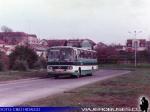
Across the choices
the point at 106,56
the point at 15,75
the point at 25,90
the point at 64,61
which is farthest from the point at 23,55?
the point at 106,56

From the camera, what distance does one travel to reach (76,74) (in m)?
40.3

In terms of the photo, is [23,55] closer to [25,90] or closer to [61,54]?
[61,54]

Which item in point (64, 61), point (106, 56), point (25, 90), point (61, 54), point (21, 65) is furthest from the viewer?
point (106, 56)

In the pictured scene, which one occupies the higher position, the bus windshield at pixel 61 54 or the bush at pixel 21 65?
the bus windshield at pixel 61 54

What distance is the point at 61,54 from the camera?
1558 inches

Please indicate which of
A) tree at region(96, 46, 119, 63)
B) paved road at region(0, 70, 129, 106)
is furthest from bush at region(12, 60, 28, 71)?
tree at region(96, 46, 119, 63)

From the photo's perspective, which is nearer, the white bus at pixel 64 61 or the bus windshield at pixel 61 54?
the white bus at pixel 64 61

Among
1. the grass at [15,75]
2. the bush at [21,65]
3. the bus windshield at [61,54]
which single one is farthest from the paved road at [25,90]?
the bush at [21,65]

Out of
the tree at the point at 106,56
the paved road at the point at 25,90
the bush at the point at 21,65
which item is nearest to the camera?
the paved road at the point at 25,90

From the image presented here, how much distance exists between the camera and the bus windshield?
1551 inches

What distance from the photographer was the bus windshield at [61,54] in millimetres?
39406

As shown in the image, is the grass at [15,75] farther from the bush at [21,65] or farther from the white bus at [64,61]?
the bush at [21,65]

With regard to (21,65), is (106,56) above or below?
below

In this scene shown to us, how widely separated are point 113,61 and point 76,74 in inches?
2380
